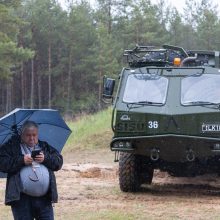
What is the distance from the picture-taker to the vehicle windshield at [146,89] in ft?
33.2

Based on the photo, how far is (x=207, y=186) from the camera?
1159 cm

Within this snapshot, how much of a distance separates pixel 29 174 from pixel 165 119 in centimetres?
470

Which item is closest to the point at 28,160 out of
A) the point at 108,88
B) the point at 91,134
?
the point at 108,88

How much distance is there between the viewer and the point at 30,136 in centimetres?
531

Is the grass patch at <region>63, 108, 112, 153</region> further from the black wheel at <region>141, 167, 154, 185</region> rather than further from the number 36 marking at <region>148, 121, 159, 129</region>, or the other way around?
the number 36 marking at <region>148, 121, 159, 129</region>

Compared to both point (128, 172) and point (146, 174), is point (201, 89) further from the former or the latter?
point (146, 174)

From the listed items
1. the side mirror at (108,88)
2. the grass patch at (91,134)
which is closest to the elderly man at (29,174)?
the side mirror at (108,88)

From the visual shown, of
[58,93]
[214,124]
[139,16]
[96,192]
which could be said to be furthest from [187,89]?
[58,93]

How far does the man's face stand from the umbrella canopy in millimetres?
272

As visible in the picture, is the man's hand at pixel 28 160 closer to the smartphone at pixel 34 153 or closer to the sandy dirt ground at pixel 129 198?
the smartphone at pixel 34 153

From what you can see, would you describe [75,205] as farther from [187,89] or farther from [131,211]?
[187,89]

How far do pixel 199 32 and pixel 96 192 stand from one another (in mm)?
44588

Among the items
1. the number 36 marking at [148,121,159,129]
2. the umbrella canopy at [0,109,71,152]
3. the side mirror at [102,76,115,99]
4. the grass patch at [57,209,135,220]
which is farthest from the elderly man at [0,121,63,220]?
the side mirror at [102,76,115,99]

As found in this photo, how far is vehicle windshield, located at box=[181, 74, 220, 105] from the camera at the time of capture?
9.94 metres
